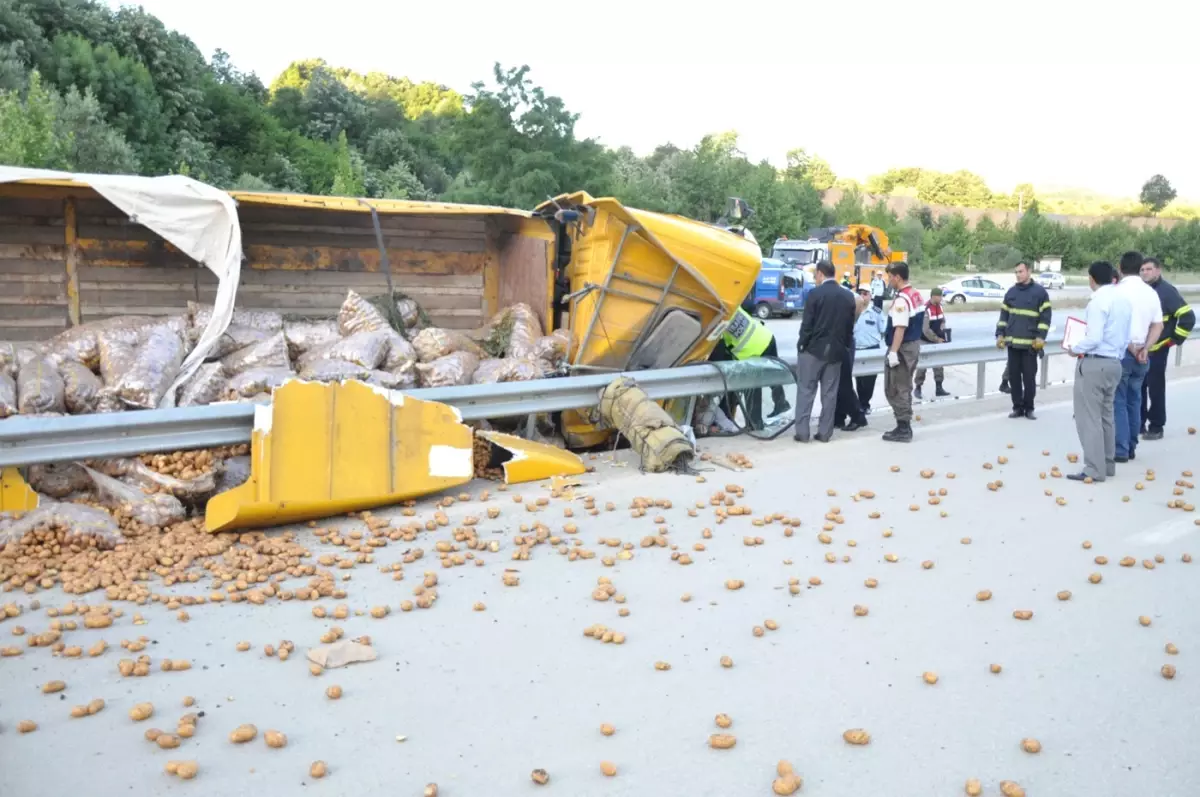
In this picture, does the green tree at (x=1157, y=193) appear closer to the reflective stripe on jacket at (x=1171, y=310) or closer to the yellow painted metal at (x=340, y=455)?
the reflective stripe on jacket at (x=1171, y=310)

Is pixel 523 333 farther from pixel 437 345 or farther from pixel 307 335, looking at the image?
pixel 307 335

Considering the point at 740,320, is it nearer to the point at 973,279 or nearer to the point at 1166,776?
the point at 1166,776

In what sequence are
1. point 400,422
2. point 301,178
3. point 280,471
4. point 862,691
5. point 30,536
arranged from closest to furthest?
point 862,691, point 30,536, point 280,471, point 400,422, point 301,178

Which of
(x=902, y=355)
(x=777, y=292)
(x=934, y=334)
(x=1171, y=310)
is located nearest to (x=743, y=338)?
(x=902, y=355)

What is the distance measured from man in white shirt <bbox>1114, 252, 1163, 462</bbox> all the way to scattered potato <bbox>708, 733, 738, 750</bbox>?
656cm

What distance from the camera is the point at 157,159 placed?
43094 millimetres

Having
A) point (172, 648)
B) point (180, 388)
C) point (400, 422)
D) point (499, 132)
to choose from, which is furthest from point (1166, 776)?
point (499, 132)

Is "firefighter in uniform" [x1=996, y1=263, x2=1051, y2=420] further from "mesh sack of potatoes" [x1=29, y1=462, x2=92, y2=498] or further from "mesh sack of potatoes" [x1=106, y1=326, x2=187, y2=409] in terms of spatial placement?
"mesh sack of potatoes" [x1=29, y1=462, x2=92, y2=498]

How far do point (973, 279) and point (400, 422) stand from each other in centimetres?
3657

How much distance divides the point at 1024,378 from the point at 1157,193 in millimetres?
108830

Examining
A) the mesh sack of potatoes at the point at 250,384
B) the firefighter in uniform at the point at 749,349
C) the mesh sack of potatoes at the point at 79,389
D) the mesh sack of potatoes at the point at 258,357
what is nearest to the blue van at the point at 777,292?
the firefighter in uniform at the point at 749,349

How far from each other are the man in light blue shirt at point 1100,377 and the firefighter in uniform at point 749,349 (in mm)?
3035

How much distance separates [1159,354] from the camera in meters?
10.2

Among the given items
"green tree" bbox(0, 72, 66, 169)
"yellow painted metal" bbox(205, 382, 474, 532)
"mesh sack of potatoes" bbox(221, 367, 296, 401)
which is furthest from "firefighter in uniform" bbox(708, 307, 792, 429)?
"green tree" bbox(0, 72, 66, 169)
